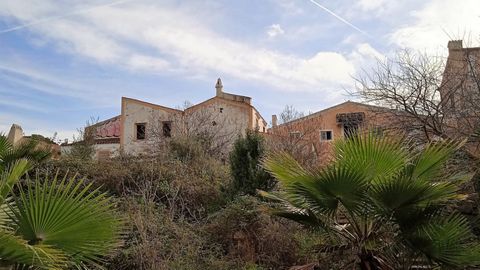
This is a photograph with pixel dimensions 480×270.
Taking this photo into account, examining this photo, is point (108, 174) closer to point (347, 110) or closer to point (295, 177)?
point (295, 177)

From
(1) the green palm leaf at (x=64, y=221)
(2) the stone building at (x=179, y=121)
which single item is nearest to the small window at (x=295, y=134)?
(2) the stone building at (x=179, y=121)

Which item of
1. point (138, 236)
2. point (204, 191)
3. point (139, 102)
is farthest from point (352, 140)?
point (139, 102)

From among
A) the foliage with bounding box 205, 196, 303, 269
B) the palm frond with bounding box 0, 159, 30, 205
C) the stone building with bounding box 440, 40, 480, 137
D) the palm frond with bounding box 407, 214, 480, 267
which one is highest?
the stone building with bounding box 440, 40, 480, 137

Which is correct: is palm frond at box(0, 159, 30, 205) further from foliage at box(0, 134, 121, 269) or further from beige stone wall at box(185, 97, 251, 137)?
beige stone wall at box(185, 97, 251, 137)

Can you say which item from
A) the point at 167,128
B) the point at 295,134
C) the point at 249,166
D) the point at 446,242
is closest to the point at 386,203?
the point at 446,242

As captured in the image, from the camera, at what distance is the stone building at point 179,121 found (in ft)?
76.9

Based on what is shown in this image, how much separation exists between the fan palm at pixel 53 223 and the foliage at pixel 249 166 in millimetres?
7927

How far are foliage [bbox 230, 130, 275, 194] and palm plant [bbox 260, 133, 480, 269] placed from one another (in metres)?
6.31

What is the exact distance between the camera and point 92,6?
9.05 m

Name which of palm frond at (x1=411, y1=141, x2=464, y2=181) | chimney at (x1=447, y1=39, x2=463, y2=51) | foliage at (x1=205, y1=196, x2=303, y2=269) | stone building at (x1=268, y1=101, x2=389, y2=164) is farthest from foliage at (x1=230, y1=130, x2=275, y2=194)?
palm frond at (x1=411, y1=141, x2=464, y2=181)

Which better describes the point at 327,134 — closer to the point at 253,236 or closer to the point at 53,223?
the point at 253,236

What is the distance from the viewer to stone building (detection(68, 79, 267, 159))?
23.4m

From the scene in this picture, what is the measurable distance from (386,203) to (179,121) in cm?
2002

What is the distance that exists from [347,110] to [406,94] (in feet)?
58.1
